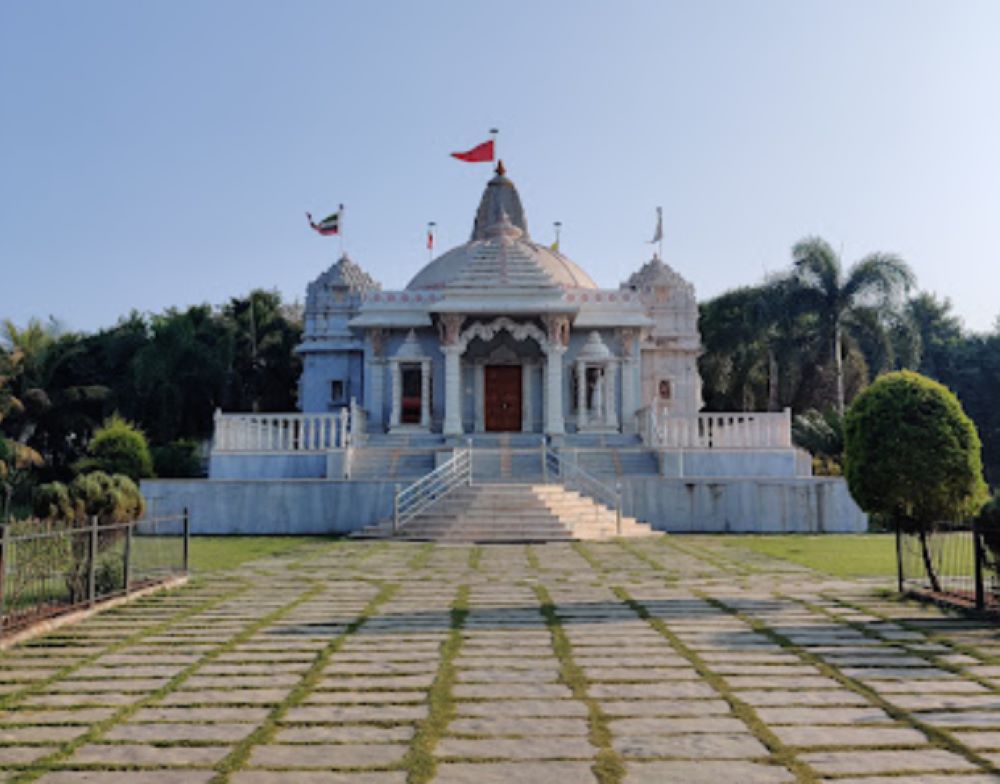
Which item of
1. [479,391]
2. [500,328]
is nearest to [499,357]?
[479,391]

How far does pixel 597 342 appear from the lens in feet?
84.9

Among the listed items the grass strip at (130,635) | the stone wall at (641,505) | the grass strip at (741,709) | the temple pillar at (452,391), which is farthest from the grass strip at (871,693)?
the temple pillar at (452,391)

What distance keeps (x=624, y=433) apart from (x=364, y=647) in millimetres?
19008

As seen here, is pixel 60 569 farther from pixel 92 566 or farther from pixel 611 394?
pixel 611 394

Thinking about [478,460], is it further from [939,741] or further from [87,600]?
[939,741]

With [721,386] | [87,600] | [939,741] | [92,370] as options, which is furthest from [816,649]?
[92,370]

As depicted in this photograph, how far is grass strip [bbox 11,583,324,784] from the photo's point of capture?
397cm

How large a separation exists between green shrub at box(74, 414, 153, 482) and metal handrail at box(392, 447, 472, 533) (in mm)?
7846

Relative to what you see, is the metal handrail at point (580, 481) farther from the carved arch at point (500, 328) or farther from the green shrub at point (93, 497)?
the green shrub at point (93, 497)

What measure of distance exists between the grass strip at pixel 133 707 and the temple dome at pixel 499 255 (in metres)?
18.1

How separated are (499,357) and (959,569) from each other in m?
17.4

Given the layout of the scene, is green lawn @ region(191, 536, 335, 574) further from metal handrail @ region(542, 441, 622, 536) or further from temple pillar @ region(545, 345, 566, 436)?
temple pillar @ region(545, 345, 566, 436)

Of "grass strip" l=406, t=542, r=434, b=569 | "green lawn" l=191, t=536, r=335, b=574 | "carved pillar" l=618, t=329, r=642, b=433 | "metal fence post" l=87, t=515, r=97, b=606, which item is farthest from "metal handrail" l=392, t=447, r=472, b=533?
"metal fence post" l=87, t=515, r=97, b=606

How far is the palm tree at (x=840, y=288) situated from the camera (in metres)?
28.0
